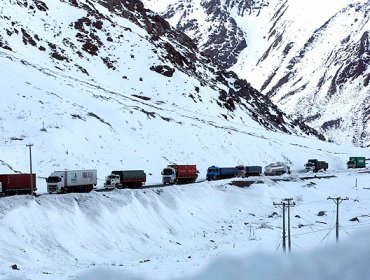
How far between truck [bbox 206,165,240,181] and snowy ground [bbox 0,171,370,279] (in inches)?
316

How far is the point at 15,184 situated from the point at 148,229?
10745 mm

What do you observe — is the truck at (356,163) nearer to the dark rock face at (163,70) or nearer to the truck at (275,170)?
the truck at (275,170)

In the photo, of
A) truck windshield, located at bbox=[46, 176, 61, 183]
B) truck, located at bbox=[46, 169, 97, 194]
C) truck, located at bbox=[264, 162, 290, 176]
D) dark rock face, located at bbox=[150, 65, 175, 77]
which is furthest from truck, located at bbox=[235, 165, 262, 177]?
dark rock face, located at bbox=[150, 65, 175, 77]

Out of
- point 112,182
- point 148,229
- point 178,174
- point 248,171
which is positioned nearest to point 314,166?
point 248,171

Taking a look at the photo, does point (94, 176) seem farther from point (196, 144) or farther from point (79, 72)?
point (79, 72)

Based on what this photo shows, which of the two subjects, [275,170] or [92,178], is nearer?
[92,178]

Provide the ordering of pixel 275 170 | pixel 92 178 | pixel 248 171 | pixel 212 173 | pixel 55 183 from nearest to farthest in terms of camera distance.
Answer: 1. pixel 55 183
2. pixel 92 178
3. pixel 212 173
4. pixel 248 171
5. pixel 275 170

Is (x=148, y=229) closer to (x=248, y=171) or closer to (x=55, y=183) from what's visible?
(x=55, y=183)

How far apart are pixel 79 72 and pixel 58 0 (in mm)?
35916

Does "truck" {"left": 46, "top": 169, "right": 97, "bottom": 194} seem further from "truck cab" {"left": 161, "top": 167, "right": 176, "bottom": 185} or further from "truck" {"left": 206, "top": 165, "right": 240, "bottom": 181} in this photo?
"truck" {"left": 206, "top": 165, "right": 240, "bottom": 181}

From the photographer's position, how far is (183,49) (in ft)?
525

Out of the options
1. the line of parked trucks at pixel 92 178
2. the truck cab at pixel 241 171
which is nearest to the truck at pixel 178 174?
the line of parked trucks at pixel 92 178

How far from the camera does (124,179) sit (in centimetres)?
5303

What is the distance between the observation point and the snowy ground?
29734 mm
